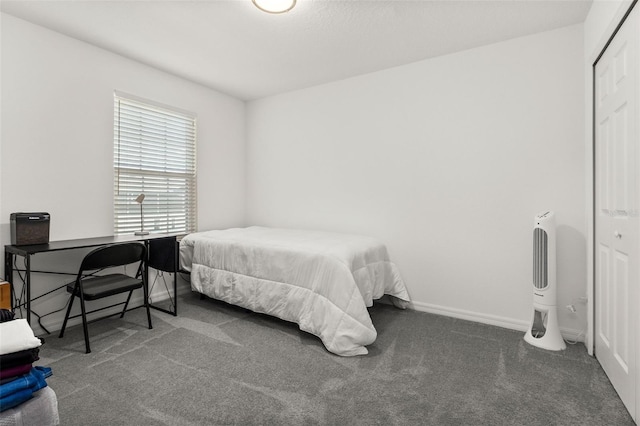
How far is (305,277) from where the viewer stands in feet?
8.45

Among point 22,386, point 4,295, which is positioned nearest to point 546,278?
point 22,386

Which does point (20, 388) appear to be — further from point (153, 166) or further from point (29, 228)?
point (153, 166)

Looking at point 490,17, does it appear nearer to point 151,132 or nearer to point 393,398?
point 393,398

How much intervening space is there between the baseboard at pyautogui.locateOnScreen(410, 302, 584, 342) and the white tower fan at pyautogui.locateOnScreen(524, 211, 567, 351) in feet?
0.71

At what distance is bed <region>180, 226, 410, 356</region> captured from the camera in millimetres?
2311

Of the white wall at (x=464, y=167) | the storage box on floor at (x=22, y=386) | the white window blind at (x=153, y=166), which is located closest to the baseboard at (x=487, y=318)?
the white wall at (x=464, y=167)

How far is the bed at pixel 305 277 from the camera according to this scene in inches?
91.0

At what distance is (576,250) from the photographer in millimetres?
2539

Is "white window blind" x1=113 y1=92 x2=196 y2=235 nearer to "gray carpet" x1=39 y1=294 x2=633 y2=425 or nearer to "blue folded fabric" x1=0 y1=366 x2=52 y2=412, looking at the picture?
"gray carpet" x1=39 y1=294 x2=633 y2=425

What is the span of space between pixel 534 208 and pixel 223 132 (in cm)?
356


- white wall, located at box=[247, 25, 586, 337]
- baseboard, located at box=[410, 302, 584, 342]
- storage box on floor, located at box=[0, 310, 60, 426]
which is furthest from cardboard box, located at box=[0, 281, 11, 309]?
baseboard, located at box=[410, 302, 584, 342]

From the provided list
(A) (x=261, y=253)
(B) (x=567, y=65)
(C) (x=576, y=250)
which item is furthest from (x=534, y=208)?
(A) (x=261, y=253)

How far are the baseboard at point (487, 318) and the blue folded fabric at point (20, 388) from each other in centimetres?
293

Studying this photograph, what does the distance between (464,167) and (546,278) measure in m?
1.13
